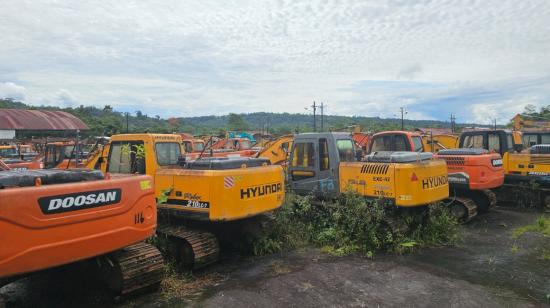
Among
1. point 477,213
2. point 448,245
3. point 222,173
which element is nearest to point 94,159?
point 222,173

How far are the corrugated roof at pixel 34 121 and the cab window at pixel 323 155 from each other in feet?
106

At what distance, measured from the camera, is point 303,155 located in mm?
8906

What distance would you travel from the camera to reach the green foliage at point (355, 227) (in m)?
7.32

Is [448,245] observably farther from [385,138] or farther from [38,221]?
[38,221]

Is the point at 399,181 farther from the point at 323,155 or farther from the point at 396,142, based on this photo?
the point at 396,142

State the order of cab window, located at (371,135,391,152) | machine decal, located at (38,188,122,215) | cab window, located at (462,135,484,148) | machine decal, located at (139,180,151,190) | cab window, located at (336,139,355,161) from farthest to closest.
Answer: cab window, located at (462,135,484,148)
cab window, located at (371,135,391,152)
cab window, located at (336,139,355,161)
machine decal, located at (139,180,151,190)
machine decal, located at (38,188,122,215)

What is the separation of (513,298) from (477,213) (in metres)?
6.18

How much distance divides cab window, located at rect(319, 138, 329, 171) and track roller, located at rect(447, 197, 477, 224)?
351cm

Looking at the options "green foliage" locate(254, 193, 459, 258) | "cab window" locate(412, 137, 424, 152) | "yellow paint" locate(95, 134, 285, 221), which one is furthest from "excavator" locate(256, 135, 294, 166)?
"cab window" locate(412, 137, 424, 152)

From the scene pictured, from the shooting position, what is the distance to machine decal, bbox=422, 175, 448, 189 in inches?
296

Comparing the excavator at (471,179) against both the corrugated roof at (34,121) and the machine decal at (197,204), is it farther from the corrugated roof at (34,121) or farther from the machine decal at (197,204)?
the corrugated roof at (34,121)

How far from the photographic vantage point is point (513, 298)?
521 centimetres

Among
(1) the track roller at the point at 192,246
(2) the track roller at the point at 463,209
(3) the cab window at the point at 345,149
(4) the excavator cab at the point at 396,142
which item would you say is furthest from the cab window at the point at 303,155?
→ (2) the track roller at the point at 463,209

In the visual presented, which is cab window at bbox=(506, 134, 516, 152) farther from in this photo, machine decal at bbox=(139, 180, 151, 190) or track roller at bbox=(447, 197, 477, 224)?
machine decal at bbox=(139, 180, 151, 190)
